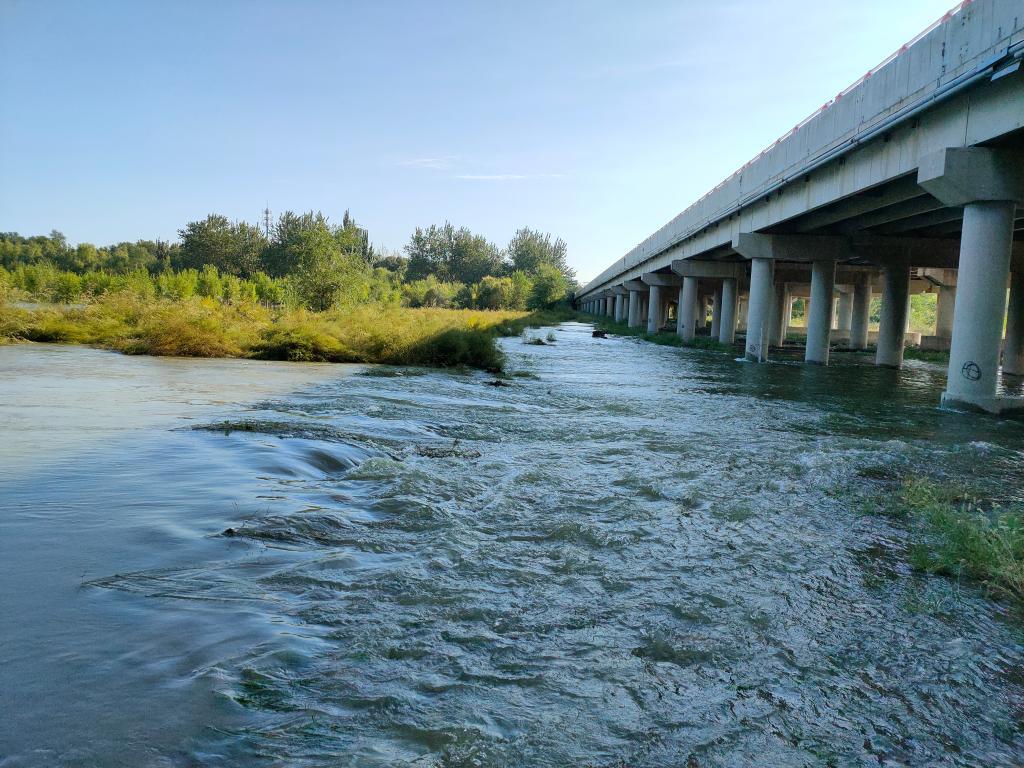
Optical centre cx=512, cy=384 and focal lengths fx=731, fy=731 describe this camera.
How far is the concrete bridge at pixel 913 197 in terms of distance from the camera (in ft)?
50.6

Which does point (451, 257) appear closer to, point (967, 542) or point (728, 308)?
point (728, 308)

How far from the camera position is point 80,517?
6.09 meters

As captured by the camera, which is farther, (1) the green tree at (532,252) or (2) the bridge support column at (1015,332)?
(1) the green tree at (532,252)

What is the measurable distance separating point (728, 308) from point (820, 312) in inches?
533

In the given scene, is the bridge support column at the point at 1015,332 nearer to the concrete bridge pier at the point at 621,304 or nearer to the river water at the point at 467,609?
the river water at the point at 467,609

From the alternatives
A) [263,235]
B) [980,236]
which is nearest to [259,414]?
[980,236]

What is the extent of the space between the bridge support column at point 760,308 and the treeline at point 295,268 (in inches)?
780

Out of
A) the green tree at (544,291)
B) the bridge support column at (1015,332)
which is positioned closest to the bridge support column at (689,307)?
the bridge support column at (1015,332)

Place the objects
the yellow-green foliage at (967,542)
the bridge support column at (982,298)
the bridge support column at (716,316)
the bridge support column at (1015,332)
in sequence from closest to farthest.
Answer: the yellow-green foliage at (967,542), the bridge support column at (982,298), the bridge support column at (1015,332), the bridge support column at (716,316)

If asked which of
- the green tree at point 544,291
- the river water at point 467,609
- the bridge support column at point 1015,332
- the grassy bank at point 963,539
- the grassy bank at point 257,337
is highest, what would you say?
the green tree at point 544,291

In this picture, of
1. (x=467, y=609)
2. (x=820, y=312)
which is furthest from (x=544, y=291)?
(x=467, y=609)

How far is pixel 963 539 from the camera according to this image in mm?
6305

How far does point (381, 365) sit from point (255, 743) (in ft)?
69.7

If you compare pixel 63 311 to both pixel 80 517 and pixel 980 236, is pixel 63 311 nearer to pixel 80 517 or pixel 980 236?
pixel 80 517
